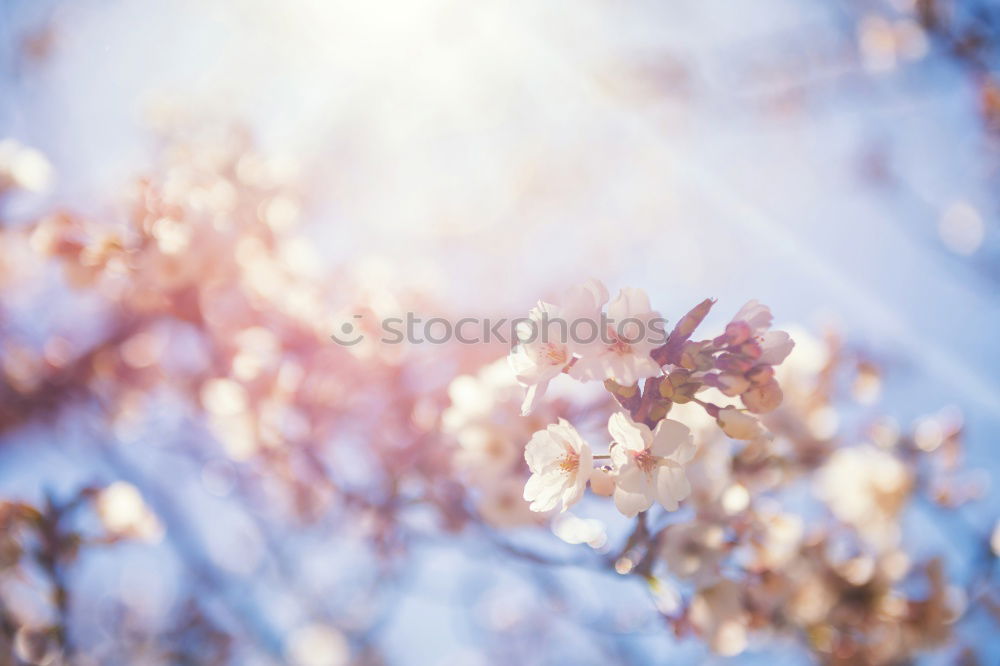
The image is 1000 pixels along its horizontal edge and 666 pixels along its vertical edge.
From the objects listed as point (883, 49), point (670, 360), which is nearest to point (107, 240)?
point (670, 360)

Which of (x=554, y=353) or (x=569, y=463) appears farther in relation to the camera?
(x=569, y=463)

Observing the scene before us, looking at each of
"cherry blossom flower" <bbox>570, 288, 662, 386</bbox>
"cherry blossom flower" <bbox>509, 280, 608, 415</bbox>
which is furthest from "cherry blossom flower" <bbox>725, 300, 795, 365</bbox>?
"cherry blossom flower" <bbox>509, 280, 608, 415</bbox>

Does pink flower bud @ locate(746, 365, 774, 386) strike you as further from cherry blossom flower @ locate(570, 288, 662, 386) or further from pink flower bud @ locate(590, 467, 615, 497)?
pink flower bud @ locate(590, 467, 615, 497)

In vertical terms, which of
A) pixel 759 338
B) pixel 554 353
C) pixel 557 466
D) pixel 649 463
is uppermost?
pixel 759 338

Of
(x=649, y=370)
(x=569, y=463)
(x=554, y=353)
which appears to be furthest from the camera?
(x=569, y=463)

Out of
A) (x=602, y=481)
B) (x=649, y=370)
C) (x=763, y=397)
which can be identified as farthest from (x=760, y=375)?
(x=602, y=481)

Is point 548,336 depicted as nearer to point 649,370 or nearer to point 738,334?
point 649,370

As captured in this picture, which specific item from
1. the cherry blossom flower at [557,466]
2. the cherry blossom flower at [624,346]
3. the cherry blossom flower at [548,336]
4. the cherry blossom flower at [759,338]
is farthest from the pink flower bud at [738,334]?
the cherry blossom flower at [557,466]

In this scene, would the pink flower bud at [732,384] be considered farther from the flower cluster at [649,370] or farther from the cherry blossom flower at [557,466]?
Answer: the cherry blossom flower at [557,466]
